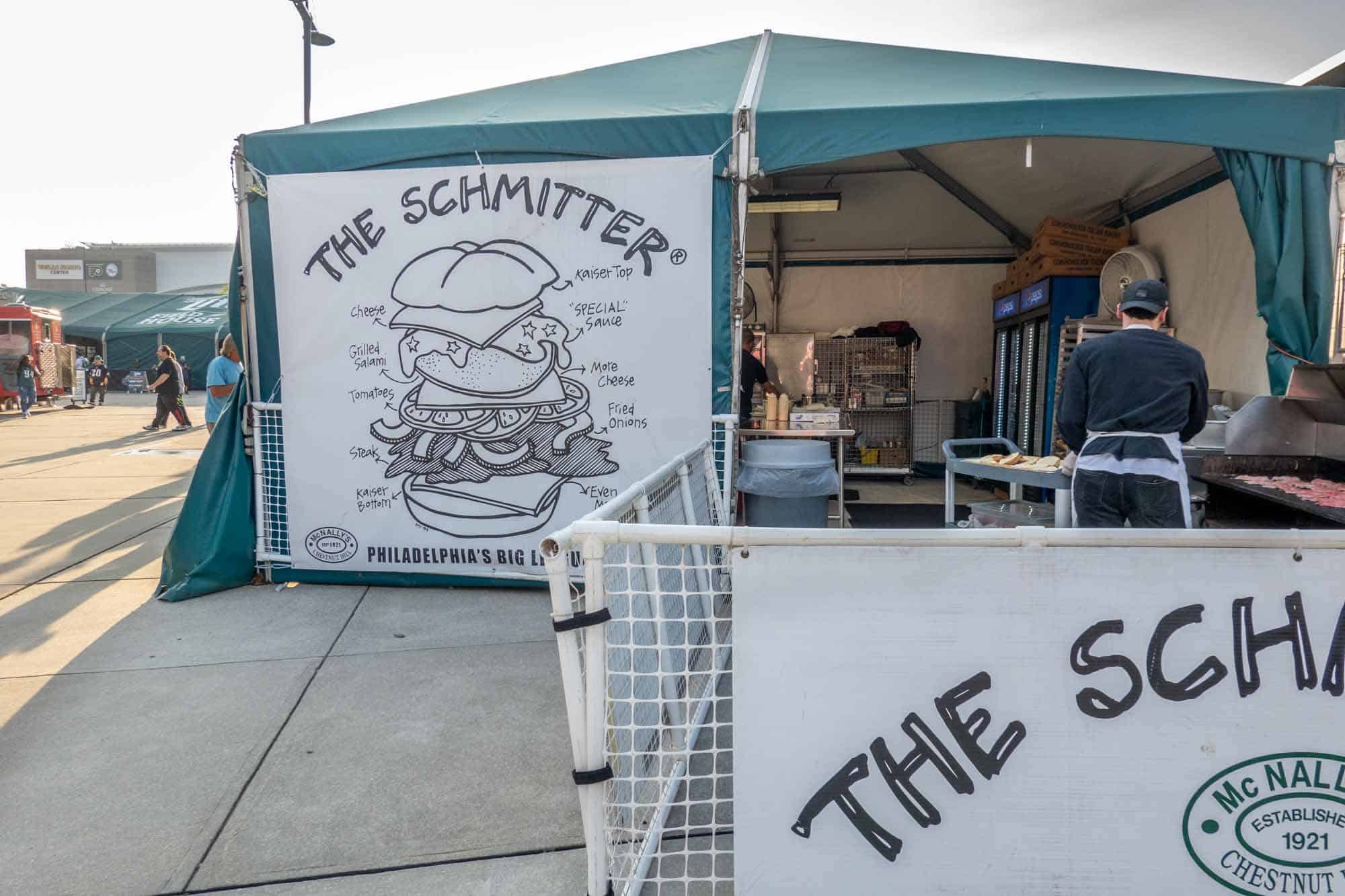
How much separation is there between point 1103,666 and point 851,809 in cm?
69

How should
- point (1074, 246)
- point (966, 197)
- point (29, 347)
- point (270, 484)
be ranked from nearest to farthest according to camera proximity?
point (270, 484)
point (1074, 246)
point (966, 197)
point (29, 347)

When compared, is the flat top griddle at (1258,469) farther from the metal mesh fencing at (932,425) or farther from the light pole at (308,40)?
the light pole at (308,40)

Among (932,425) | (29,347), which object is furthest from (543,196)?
(29,347)

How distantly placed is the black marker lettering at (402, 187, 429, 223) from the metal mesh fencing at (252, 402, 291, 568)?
5.01 ft

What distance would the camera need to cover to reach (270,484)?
17.6 ft

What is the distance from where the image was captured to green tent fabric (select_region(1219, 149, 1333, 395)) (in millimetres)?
4461

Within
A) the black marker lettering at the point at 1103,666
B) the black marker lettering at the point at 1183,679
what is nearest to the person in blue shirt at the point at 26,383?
the black marker lettering at the point at 1103,666

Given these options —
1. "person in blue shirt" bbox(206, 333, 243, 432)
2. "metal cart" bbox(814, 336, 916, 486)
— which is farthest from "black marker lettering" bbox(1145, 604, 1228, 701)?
"metal cart" bbox(814, 336, 916, 486)

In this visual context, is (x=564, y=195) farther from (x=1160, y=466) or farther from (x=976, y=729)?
(x=976, y=729)

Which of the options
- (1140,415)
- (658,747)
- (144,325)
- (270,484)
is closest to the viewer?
(658,747)

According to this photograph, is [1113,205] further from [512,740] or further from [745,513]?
[512,740]

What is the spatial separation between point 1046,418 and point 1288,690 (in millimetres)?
7149

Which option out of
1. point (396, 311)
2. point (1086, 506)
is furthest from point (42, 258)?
point (1086, 506)

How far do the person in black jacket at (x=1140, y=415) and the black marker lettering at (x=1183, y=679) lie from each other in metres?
1.70
